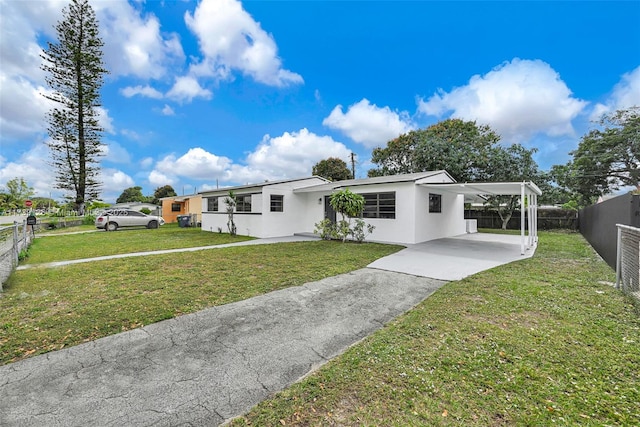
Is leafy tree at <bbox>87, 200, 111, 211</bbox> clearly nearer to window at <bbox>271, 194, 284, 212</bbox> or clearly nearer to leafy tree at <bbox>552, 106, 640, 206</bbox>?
window at <bbox>271, 194, 284, 212</bbox>

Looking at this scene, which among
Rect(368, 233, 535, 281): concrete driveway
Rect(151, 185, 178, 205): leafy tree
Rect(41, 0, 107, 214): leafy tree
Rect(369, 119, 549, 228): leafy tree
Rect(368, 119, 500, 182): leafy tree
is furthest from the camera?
Rect(151, 185, 178, 205): leafy tree

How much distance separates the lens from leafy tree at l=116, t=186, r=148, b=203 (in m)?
52.7

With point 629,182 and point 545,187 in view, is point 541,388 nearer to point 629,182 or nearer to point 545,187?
point 545,187

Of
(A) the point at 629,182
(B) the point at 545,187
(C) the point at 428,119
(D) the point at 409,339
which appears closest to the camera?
(D) the point at 409,339

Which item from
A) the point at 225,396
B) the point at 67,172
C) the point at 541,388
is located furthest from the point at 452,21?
the point at 67,172

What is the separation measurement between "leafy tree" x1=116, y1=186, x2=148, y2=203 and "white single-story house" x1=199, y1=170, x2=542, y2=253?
147ft

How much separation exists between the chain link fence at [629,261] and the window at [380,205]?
6.97 m

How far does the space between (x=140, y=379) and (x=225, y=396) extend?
866mm

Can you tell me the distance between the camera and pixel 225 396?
2.19 m

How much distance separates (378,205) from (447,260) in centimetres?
477

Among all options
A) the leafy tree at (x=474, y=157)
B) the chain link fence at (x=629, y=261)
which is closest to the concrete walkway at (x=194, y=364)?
the chain link fence at (x=629, y=261)

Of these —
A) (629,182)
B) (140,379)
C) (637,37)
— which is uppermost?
(637,37)

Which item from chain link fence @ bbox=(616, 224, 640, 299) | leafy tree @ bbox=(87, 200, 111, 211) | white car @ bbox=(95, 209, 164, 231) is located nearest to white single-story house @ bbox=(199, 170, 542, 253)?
chain link fence @ bbox=(616, 224, 640, 299)

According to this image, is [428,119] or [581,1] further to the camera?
[428,119]
